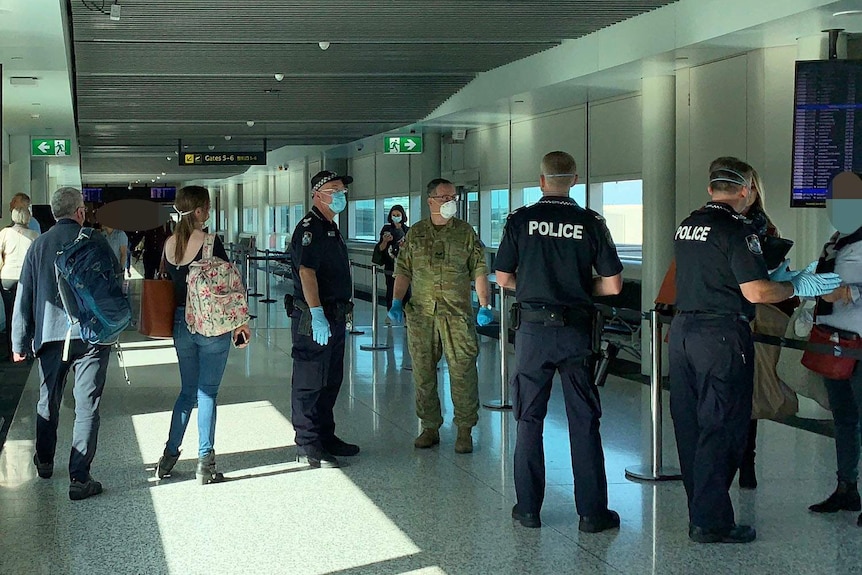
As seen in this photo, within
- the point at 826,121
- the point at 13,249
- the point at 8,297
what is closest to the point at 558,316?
the point at 826,121

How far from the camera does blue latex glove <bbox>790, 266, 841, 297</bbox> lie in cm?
479

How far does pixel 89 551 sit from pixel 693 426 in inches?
108

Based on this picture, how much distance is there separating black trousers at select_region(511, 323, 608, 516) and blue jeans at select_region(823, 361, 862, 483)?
1263 millimetres

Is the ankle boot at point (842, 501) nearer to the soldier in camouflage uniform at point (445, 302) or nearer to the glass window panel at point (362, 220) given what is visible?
the soldier in camouflage uniform at point (445, 302)

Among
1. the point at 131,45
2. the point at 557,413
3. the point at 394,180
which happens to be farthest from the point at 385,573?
the point at 394,180

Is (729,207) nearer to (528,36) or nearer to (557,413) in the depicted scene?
(557,413)

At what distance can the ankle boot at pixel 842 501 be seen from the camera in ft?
17.5

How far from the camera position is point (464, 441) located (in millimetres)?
6738

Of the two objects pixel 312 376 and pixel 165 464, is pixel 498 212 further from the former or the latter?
pixel 165 464

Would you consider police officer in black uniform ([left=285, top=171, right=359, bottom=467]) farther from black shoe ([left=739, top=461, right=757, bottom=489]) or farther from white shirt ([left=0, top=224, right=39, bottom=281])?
white shirt ([left=0, top=224, right=39, bottom=281])

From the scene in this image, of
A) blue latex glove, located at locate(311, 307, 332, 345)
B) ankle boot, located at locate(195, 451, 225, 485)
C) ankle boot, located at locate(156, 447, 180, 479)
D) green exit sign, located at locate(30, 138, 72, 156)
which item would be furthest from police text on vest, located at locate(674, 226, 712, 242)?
green exit sign, located at locate(30, 138, 72, 156)

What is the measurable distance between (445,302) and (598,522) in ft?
6.78

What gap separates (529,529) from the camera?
16.6 feet

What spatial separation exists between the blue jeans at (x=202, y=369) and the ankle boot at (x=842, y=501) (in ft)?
10.4
